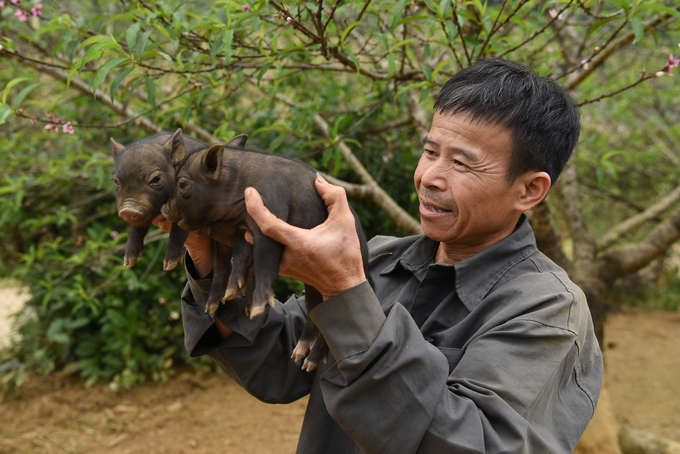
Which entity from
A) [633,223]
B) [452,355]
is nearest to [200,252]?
[452,355]

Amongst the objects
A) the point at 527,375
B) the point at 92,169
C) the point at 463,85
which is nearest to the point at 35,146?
the point at 92,169

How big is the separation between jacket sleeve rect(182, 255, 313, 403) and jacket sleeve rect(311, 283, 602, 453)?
72 cm

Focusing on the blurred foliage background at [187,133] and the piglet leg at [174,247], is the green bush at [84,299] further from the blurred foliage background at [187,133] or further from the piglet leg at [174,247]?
the piglet leg at [174,247]

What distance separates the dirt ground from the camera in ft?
16.8

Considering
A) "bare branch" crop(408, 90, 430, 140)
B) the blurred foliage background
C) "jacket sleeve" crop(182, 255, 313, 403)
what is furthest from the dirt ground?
"bare branch" crop(408, 90, 430, 140)

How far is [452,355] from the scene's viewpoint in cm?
176

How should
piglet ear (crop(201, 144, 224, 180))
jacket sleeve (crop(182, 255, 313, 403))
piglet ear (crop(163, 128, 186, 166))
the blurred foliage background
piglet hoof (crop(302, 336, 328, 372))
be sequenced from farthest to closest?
1. the blurred foliage background
2. jacket sleeve (crop(182, 255, 313, 403))
3. piglet hoof (crop(302, 336, 328, 372))
4. piglet ear (crop(163, 128, 186, 166))
5. piglet ear (crop(201, 144, 224, 180))

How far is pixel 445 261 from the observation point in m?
2.21

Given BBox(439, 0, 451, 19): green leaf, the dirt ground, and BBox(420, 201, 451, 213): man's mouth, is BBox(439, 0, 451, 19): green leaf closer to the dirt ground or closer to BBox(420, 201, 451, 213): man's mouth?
BBox(420, 201, 451, 213): man's mouth

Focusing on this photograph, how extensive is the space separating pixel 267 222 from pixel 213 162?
1.01 ft

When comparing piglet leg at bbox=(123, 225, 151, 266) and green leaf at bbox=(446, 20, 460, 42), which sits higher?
green leaf at bbox=(446, 20, 460, 42)

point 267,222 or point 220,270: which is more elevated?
point 267,222

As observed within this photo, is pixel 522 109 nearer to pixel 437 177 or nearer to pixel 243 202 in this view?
pixel 437 177

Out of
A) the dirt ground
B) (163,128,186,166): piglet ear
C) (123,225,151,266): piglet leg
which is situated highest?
(163,128,186,166): piglet ear
